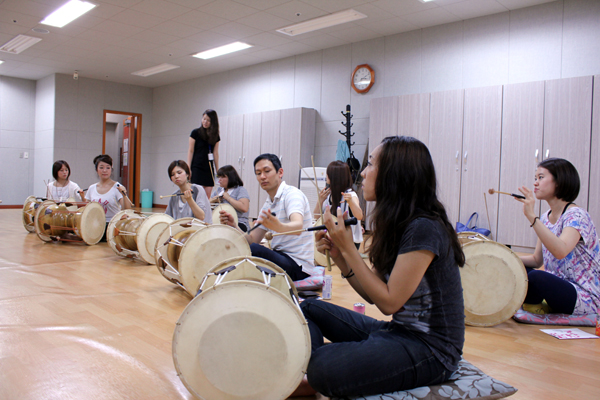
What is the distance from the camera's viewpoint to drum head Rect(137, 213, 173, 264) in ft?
12.9

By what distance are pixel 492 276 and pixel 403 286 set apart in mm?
1366

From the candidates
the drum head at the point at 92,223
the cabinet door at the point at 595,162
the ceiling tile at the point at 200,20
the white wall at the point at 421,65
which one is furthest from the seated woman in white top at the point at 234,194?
the cabinet door at the point at 595,162

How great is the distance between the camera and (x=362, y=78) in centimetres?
736

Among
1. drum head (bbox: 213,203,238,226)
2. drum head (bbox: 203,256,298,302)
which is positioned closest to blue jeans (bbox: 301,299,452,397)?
drum head (bbox: 203,256,298,302)

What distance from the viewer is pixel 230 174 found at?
5.00 metres

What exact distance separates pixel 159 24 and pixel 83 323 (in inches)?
227

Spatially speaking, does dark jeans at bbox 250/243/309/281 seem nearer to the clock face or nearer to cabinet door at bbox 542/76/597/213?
cabinet door at bbox 542/76/597/213

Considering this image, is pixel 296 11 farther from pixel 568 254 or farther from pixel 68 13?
pixel 568 254

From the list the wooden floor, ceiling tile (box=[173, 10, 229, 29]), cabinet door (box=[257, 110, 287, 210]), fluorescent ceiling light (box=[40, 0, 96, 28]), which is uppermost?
fluorescent ceiling light (box=[40, 0, 96, 28])

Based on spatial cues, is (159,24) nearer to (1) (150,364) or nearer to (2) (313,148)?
(2) (313,148)

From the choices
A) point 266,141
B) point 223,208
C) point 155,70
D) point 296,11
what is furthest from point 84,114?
point 223,208

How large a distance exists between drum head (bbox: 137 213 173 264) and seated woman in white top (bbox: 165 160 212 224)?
24 centimetres

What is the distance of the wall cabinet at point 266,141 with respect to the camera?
782 centimetres

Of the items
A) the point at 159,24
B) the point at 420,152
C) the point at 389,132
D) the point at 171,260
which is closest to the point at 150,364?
the point at 171,260
